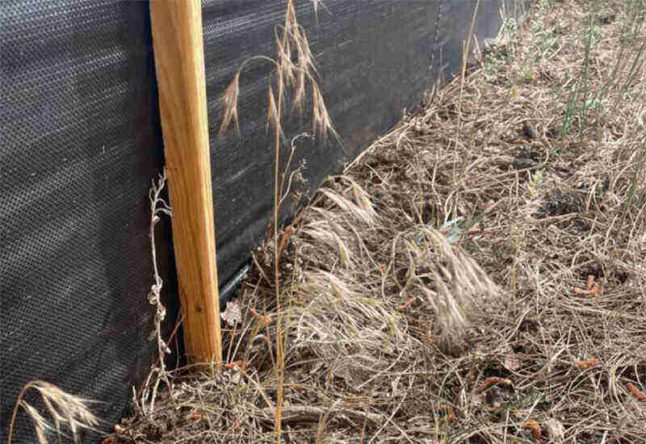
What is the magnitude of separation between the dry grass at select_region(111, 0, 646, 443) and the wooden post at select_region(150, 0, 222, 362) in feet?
0.51

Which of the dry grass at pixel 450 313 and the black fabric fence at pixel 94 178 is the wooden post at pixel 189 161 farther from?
the dry grass at pixel 450 313

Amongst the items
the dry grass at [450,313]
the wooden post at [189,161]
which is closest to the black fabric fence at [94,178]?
the wooden post at [189,161]

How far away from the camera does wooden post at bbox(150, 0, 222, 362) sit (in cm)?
124

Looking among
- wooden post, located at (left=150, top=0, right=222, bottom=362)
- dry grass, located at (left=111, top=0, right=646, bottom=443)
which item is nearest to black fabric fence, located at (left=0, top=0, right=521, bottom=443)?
wooden post, located at (left=150, top=0, right=222, bottom=362)

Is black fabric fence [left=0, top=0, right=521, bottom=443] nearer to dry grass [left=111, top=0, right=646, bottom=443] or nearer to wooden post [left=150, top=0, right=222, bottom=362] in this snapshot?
wooden post [left=150, top=0, right=222, bottom=362]

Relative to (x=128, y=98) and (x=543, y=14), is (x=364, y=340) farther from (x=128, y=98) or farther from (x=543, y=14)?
(x=543, y=14)

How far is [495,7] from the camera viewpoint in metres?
4.27

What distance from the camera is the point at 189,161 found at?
136cm

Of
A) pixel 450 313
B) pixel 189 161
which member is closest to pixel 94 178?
pixel 189 161

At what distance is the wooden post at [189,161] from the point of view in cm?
124

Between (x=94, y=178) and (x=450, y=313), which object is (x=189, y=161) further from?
(x=450, y=313)

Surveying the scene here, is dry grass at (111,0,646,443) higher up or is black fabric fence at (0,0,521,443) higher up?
black fabric fence at (0,0,521,443)

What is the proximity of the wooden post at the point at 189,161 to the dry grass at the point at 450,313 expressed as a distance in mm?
155

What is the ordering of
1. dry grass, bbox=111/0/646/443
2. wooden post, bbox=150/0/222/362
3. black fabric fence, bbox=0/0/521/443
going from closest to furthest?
1. black fabric fence, bbox=0/0/521/443
2. wooden post, bbox=150/0/222/362
3. dry grass, bbox=111/0/646/443
